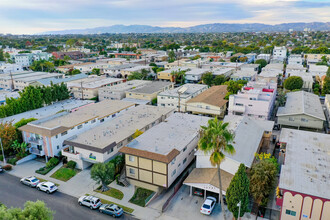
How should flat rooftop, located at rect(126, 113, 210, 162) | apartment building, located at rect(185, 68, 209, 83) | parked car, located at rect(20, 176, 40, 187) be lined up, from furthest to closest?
apartment building, located at rect(185, 68, 209, 83)
parked car, located at rect(20, 176, 40, 187)
flat rooftop, located at rect(126, 113, 210, 162)

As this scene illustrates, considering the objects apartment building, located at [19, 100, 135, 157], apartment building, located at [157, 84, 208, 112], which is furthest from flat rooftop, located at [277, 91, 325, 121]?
apartment building, located at [19, 100, 135, 157]

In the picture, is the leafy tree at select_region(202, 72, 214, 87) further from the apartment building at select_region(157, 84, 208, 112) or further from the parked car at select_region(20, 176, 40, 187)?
the parked car at select_region(20, 176, 40, 187)

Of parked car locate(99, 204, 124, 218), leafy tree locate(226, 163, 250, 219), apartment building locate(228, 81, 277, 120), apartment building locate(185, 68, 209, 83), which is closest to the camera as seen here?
leafy tree locate(226, 163, 250, 219)

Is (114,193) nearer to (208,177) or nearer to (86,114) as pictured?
(208,177)

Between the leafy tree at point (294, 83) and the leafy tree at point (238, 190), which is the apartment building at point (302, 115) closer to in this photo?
the leafy tree at point (294, 83)

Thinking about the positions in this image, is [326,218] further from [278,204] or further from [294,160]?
[294,160]

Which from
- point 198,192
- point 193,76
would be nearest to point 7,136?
point 198,192

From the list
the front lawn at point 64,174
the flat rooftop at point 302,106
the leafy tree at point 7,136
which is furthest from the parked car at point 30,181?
the flat rooftop at point 302,106
